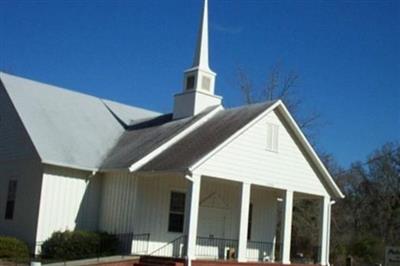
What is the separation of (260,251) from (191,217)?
7481 mm

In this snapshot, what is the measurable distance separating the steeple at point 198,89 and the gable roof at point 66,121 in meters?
3.25

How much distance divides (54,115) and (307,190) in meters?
11.3

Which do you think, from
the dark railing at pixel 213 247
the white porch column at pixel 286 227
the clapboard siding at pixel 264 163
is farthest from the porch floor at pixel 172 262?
the clapboard siding at pixel 264 163

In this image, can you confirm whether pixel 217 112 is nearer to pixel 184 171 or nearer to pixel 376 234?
pixel 184 171

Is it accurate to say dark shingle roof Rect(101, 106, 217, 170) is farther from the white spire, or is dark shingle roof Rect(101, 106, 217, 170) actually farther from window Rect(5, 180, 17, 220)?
window Rect(5, 180, 17, 220)

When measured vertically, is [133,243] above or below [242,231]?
below

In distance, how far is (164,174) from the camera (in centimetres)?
2352

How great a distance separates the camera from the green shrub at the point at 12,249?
23.7 metres

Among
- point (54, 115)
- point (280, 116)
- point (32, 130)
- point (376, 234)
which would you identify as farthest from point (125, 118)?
point (376, 234)

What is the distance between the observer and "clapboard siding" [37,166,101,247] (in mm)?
25031

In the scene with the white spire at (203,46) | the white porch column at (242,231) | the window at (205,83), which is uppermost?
the white spire at (203,46)

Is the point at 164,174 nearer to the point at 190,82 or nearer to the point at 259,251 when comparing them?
the point at 259,251

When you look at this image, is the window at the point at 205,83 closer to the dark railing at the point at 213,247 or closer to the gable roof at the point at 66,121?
the gable roof at the point at 66,121

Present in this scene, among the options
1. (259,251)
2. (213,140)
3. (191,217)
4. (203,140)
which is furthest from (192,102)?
(191,217)
